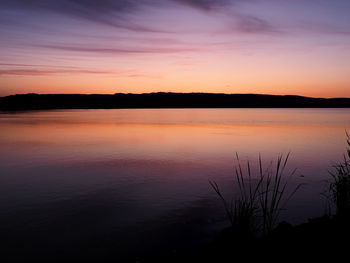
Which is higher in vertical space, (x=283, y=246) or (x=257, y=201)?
(x=283, y=246)

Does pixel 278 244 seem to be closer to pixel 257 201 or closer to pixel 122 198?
pixel 257 201

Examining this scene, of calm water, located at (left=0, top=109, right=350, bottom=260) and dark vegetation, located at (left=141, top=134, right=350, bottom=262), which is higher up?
dark vegetation, located at (left=141, top=134, right=350, bottom=262)

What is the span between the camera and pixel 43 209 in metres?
11.2

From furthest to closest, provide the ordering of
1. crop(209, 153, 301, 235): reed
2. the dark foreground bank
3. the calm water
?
the calm water → crop(209, 153, 301, 235): reed → the dark foreground bank

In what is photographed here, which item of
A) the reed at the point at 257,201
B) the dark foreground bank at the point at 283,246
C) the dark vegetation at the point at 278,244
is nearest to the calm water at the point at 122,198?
the reed at the point at 257,201

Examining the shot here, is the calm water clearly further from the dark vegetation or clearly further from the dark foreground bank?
the dark vegetation

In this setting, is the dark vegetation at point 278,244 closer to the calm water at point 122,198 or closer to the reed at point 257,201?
the reed at point 257,201

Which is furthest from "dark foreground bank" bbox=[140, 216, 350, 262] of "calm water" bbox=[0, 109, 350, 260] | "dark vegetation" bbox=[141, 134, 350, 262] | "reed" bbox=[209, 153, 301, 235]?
"calm water" bbox=[0, 109, 350, 260]

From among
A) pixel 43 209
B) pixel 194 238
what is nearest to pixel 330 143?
pixel 194 238

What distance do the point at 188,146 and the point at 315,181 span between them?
47.4 ft

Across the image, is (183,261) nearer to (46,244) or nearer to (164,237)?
(164,237)

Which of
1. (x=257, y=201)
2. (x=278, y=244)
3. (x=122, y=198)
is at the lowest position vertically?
(x=122, y=198)

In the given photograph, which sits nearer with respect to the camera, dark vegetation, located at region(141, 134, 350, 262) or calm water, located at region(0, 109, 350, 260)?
dark vegetation, located at region(141, 134, 350, 262)

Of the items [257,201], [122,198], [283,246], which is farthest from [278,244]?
[122,198]
